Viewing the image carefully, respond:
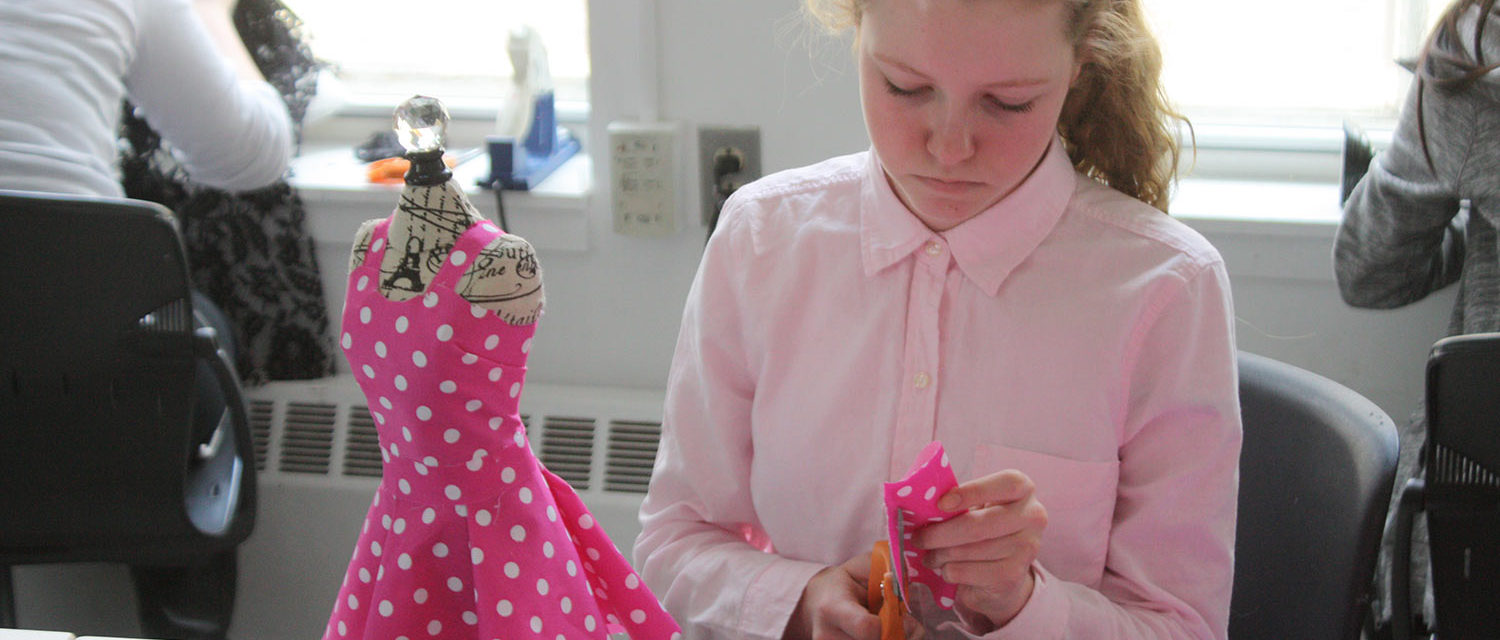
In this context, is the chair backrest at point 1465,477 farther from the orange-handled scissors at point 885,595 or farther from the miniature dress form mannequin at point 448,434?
the miniature dress form mannequin at point 448,434

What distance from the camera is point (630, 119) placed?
1614mm

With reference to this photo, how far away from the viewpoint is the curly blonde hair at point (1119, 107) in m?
0.84

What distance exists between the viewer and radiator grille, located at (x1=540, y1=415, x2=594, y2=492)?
1723mm

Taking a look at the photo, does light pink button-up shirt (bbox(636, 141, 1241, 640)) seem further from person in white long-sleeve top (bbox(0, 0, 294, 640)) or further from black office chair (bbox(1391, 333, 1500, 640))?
person in white long-sleeve top (bbox(0, 0, 294, 640))

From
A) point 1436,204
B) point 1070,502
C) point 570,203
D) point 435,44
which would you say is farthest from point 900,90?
point 435,44

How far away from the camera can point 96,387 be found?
4.24 ft

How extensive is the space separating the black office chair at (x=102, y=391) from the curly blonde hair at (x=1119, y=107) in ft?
2.45

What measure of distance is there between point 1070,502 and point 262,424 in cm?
134

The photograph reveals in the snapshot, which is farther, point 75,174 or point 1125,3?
point 75,174

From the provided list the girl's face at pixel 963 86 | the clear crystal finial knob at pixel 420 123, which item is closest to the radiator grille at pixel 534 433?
the girl's face at pixel 963 86

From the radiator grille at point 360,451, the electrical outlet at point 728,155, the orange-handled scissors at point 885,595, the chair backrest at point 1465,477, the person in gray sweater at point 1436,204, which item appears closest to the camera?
the orange-handled scissors at point 885,595

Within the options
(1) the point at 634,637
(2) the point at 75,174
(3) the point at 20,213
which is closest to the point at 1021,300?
(1) the point at 634,637

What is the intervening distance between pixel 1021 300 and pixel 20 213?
38.1 inches

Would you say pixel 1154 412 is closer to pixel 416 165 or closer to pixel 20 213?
pixel 416 165
